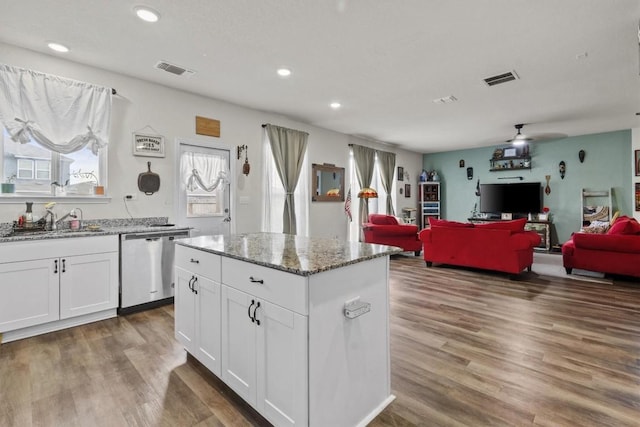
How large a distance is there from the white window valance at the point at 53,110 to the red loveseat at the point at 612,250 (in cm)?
670

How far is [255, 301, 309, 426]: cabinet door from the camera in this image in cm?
141

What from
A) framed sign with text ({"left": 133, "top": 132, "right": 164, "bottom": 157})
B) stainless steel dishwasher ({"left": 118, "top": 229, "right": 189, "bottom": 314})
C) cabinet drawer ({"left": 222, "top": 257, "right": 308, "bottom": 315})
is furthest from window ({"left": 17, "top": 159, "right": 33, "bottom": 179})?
cabinet drawer ({"left": 222, "top": 257, "right": 308, "bottom": 315})

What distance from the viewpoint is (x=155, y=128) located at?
3.98 meters

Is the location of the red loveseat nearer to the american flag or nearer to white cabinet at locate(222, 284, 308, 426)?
the american flag

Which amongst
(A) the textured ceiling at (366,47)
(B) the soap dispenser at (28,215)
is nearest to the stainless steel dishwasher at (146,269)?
(B) the soap dispenser at (28,215)

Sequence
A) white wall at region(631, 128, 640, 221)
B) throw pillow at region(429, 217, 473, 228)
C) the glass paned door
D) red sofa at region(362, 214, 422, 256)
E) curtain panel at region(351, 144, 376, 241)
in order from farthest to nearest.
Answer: curtain panel at region(351, 144, 376, 241) → white wall at region(631, 128, 640, 221) → red sofa at region(362, 214, 422, 256) → throw pillow at region(429, 217, 473, 228) → the glass paned door

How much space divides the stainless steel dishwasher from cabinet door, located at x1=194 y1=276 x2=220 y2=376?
1.62m

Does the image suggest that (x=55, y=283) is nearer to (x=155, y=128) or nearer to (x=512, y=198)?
(x=155, y=128)

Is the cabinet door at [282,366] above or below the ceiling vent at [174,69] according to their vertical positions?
below

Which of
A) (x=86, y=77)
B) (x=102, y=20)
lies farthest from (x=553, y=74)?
(x=86, y=77)

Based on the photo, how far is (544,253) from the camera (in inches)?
278

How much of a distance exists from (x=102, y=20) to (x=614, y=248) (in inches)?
264

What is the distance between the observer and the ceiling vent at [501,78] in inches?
147

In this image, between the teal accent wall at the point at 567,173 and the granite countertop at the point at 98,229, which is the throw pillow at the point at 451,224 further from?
the granite countertop at the point at 98,229
